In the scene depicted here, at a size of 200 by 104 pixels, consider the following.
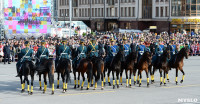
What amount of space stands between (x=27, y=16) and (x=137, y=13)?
37456 mm

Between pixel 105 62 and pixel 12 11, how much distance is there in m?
27.0

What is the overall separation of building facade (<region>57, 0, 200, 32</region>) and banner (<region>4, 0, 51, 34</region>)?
96.3ft

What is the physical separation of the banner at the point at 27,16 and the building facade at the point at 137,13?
29.3 m

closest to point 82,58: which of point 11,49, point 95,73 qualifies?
point 95,73

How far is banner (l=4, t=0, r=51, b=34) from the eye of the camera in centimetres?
4559

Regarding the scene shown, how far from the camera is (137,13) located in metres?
A: 80.8

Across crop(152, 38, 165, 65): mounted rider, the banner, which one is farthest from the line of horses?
the banner

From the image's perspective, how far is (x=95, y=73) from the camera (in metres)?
20.1

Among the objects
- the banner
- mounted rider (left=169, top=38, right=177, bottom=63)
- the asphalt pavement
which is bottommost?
the asphalt pavement

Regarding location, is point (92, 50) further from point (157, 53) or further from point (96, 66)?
point (157, 53)

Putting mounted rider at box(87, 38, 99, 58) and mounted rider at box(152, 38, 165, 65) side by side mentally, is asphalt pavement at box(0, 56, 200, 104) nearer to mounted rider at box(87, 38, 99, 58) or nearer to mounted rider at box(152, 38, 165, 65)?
mounted rider at box(152, 38, 165, 65)

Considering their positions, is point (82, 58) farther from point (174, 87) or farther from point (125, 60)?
point (174, 87)

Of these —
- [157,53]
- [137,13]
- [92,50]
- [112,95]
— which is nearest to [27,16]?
[157,53]

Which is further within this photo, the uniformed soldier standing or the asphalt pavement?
the uniformed soldier standing
